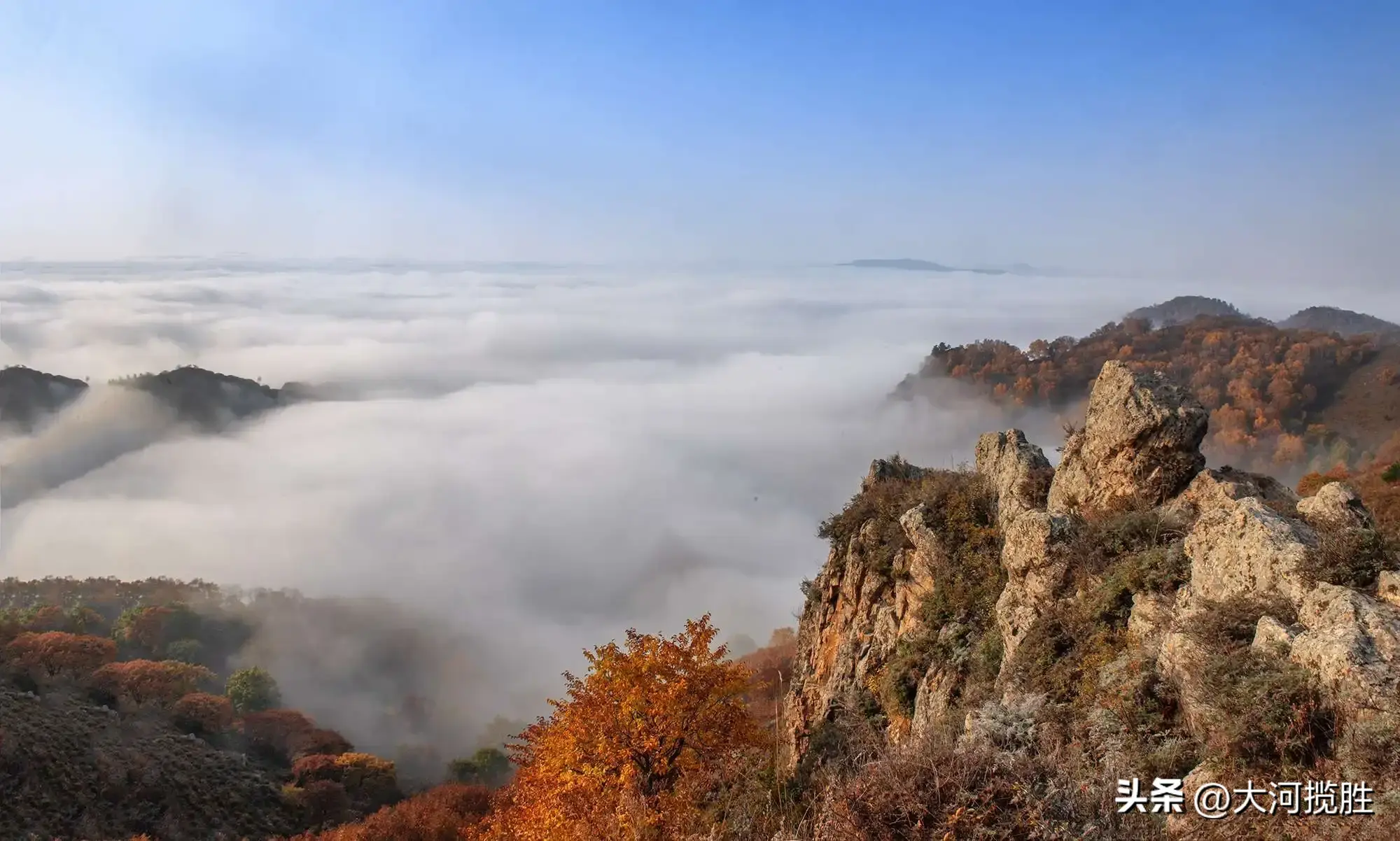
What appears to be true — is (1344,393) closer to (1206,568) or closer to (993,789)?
(1206,568)

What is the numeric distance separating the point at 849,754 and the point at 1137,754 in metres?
5.15

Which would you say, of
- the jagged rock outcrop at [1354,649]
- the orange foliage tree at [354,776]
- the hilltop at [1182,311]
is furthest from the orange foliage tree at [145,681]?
the hilltop at [1182,311]

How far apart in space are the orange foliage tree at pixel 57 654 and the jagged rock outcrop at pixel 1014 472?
221 ft

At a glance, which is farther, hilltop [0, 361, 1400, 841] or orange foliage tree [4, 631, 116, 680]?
orange foliage tree [4, 631, 116, 680]

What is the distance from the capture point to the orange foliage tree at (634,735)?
1869 cm

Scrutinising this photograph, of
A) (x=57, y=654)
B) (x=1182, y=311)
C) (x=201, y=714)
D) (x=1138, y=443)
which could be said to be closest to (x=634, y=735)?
(x=1138, y=443)

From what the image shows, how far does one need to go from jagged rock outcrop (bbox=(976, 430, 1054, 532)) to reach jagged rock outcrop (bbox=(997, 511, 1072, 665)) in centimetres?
189

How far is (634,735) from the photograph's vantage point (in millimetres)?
19438

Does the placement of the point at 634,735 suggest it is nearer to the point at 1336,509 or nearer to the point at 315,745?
the point at 1336,509

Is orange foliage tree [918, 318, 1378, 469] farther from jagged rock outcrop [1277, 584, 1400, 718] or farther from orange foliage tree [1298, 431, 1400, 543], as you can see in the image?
jagged rock outcrop [1277, 584, 1400, 718]

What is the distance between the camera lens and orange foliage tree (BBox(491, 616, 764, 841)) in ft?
61.3

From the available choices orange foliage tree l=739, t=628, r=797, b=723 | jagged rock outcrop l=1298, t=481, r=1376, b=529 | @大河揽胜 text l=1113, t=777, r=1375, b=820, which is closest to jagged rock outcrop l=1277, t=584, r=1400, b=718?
@大河揽胜 text l=1113, t=777, r=1375, b=820

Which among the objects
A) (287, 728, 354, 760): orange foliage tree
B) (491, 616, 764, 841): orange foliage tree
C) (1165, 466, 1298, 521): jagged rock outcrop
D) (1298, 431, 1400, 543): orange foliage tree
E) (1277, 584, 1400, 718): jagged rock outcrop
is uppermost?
(1165, 466, 1298, 521): jagged rock outcrop

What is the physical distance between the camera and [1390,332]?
443ft
